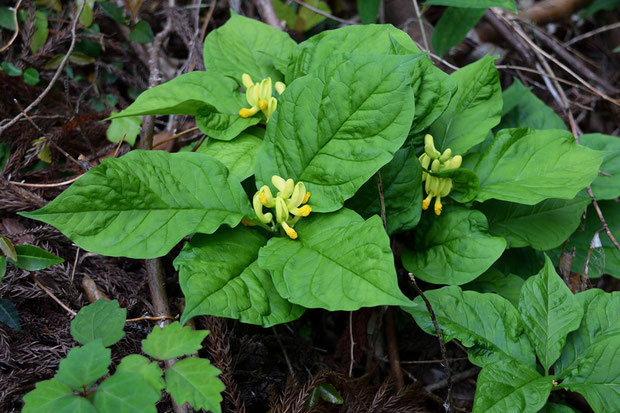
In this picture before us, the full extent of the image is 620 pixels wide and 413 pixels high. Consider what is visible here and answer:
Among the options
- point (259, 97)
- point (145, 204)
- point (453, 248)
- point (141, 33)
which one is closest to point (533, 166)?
point (453, 248)

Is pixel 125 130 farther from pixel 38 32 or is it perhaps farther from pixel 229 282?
pixel 229 282

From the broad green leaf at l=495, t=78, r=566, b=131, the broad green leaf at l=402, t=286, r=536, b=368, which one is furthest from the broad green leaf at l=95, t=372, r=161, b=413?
the broad green leaf at l=495, t=78, r=566, b=131

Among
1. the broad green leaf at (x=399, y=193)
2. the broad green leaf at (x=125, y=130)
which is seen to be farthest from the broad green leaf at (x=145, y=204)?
the broad green leaf at (x=125, y=130)

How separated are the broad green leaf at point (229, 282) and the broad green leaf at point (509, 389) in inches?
21.1

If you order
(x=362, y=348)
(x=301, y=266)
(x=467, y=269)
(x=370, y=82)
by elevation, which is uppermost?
(x=370, y=82)

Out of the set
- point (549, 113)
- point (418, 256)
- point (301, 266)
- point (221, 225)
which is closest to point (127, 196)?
point (221, 225)

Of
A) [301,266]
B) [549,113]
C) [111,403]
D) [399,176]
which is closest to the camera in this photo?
[111,403]

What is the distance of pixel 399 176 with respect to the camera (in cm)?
160

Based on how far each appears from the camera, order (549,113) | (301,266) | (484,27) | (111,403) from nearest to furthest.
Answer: (111,403)
(301,266)
(549,113)
(484,27)

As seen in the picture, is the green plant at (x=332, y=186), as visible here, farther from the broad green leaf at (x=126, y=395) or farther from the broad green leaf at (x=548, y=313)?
the broad green leaf at (x=126, y=395)

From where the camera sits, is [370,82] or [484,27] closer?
[370,82]

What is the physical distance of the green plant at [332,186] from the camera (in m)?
1.34

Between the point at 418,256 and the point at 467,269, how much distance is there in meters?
0.20

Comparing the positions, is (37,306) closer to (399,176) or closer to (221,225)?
(221,225)
